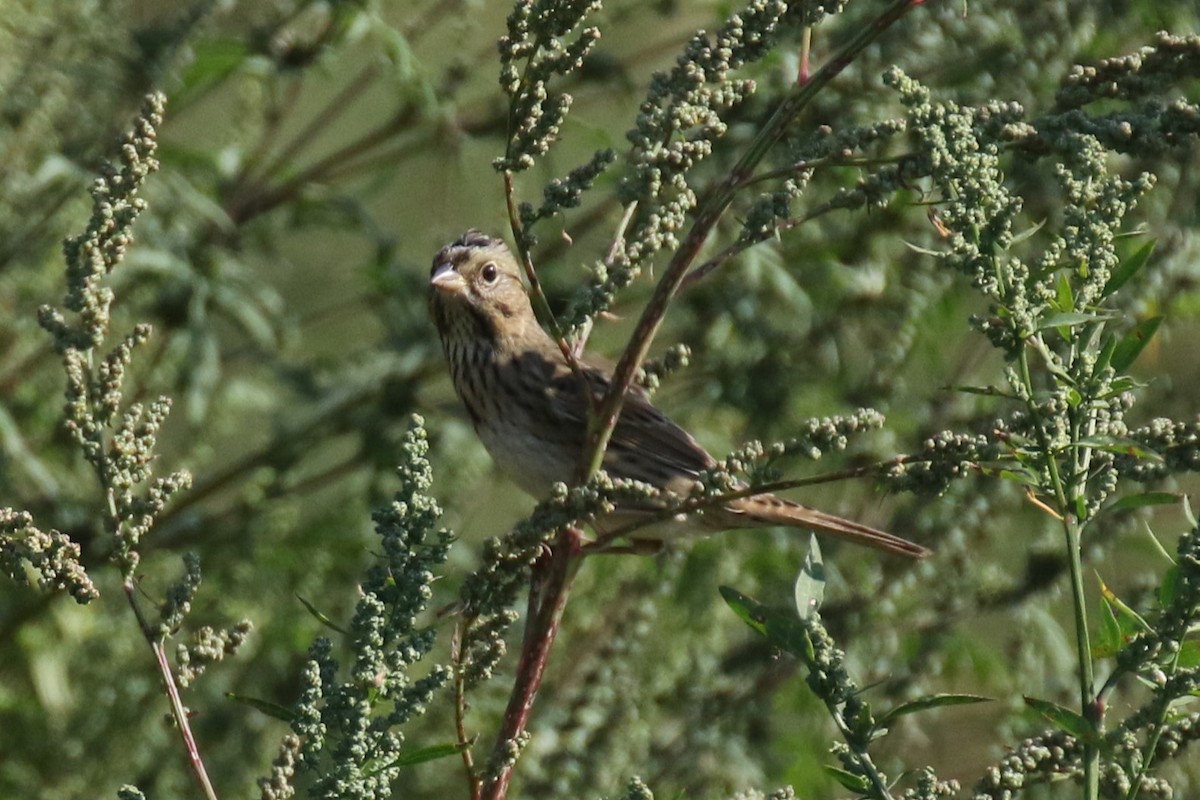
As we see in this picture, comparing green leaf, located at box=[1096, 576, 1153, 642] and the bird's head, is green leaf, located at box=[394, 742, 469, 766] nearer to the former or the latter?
green leaf, located at box=[1096, 576, 1153, 642]

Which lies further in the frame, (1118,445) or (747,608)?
(747,608)

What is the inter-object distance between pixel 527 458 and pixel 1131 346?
2.53 m

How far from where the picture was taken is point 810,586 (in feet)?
7.13

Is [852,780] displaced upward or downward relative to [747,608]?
downward

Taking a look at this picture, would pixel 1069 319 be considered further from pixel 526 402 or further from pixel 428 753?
pixel 526 402

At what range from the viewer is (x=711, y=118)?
6.72 ft

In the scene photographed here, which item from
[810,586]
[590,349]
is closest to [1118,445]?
[810,586]

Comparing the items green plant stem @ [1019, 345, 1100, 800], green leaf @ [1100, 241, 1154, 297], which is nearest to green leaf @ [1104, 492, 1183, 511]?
green plant stem @ [1019, 345, 1100, 800]

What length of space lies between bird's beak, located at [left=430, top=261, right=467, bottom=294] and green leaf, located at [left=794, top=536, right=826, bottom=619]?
2432mm

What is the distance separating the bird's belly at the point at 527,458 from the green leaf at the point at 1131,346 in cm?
236

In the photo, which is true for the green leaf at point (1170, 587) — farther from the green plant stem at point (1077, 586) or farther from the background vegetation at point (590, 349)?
the background vegetation at point (590, 349)

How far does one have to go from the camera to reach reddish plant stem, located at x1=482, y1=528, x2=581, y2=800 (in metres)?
2.07

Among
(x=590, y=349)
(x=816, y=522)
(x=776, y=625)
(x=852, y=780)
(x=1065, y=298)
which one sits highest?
(x=590, y=349)

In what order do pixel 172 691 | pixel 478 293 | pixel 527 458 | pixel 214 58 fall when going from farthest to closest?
pixel 478 293, pixel 214 58, pixel 527 458, pixel 172 691
